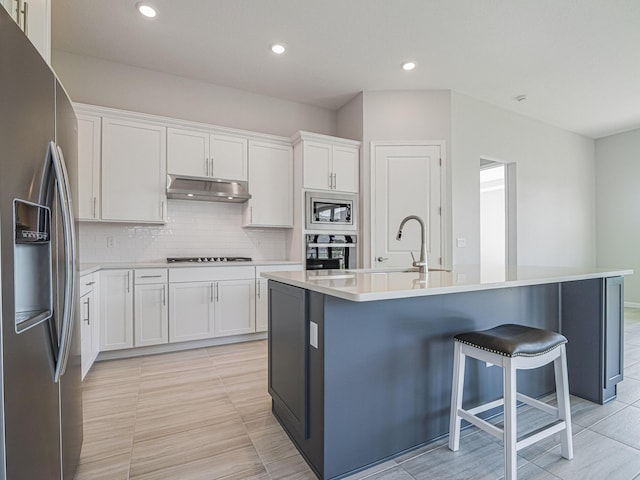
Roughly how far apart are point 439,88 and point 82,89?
409 cm

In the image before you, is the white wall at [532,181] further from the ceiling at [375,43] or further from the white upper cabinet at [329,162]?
the white upper cabinet at [329,162]

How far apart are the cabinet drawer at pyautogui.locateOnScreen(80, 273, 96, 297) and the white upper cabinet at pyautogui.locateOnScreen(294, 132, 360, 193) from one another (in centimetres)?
236

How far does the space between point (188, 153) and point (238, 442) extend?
291 cm

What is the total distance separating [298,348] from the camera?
1714 millimetres

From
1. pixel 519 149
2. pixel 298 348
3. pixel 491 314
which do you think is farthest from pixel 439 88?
pixel 298 348

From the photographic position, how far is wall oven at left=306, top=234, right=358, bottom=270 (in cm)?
404

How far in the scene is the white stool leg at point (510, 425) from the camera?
1.40 m

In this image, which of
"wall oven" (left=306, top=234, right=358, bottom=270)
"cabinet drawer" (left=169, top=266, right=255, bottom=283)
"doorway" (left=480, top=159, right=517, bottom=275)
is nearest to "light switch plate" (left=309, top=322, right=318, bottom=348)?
"cabinet drawer" (left=169, top=266, right=255, bottom=283)

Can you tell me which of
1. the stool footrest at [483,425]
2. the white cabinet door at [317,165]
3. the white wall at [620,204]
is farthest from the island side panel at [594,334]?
the white wall at [620,204]

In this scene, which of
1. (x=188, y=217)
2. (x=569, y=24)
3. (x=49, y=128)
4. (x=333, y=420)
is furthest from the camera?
(x=188, y=217)

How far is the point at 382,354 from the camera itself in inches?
64.8

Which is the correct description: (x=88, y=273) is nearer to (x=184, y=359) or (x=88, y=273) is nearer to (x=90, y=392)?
(x=90, y=392)

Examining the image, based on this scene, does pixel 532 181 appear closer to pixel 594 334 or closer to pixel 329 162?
pixel 329 162

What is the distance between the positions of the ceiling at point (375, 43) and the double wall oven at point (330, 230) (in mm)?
1442
